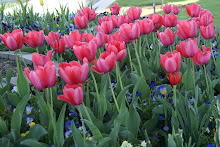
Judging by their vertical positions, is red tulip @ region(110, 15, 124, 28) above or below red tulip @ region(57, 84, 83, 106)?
above

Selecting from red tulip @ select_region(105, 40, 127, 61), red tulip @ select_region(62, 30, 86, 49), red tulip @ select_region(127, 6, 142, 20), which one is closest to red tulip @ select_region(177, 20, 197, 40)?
red tulip @ select_region(105, 40, 127, 61)

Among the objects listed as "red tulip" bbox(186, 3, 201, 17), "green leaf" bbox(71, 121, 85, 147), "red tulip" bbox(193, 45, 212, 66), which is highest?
"red tulip" bbox(186, 3, 201, 17)

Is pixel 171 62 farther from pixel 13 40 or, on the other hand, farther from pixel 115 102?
pixel 13 40

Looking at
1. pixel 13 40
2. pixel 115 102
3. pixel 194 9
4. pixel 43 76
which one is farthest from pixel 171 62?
pixel 194 9

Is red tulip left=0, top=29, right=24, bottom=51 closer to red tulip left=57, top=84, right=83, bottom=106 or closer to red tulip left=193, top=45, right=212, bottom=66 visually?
→ red tulip left=57, top=84, right=83, bottom=106

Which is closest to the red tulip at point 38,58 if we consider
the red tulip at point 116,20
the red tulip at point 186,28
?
the red tulip at point 186,28

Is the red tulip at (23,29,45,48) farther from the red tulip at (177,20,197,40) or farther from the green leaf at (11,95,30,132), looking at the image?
the red tulip at (177,20,197,40)

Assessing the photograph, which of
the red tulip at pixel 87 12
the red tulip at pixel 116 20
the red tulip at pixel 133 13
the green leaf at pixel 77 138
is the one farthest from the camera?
the red tulip at pixel 87 12

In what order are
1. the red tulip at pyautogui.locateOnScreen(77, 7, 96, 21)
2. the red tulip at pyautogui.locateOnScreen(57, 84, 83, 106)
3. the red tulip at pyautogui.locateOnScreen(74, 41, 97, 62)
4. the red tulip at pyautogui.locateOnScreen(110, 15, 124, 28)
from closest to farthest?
the red tulip at pyautogui.locateOnScreen(57, 84, 83, 106) < the red tulip at pyautogui.locateOnScreen(74, 41, 97, 62) < the red tulip at pyautogui.locateOnScreen(110, 15, 124, 28) < the red tulip at pyautogui.locateOnScreen(77, 7, 96, 21)

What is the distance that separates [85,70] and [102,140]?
0.30 m

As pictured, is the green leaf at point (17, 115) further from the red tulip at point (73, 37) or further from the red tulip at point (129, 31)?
the red tulip at point (129, 31)

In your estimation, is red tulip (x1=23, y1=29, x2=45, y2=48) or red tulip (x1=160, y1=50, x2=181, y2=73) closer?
red tulip (x1=160, y1=50, x2=181, y2=73)

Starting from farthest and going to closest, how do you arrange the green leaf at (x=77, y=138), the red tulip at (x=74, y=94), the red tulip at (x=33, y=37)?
the red tulip at (x=33, y=37) → the green leaf at (x=77, y=138) → the red tulip at (x=74, y=94)

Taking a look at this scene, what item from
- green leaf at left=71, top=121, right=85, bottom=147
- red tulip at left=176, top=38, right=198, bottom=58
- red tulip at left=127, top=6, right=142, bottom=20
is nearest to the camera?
green leaf at left=71, top=121, right=85, bottom=147
